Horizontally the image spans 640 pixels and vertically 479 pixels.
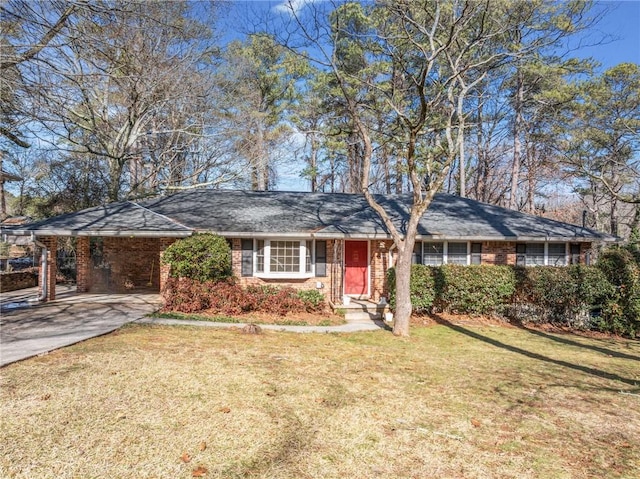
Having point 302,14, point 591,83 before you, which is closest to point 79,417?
point 302,14

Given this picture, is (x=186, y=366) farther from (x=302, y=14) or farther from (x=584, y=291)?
(x=584, y=291)

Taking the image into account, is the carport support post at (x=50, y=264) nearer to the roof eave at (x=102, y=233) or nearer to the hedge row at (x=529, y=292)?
the roof eave at (x=102, y=233)

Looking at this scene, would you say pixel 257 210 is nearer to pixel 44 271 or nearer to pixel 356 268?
pixel 356 268

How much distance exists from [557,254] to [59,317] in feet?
51.0

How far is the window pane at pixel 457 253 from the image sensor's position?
12.4 meters

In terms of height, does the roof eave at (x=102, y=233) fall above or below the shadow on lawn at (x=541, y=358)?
above

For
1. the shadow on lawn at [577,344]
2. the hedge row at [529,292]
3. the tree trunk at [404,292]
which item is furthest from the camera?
the hedge row at [529,292]

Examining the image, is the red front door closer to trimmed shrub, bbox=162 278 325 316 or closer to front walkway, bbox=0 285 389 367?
trimmed shrub, bbox=162 278 325 316

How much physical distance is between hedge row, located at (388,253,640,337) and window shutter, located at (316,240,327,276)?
2.30m

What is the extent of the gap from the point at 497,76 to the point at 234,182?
16.5m

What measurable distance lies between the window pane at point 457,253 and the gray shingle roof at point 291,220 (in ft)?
1.97

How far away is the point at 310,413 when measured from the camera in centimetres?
425

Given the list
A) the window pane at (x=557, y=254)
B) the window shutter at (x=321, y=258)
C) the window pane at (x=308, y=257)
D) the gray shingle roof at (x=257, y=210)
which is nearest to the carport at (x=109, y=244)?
the gray shingle roof at (x=257, y=210)

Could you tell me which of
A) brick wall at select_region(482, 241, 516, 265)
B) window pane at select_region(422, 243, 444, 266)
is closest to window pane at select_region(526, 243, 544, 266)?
brick wall at select_region(482, 241, 516, 265)
